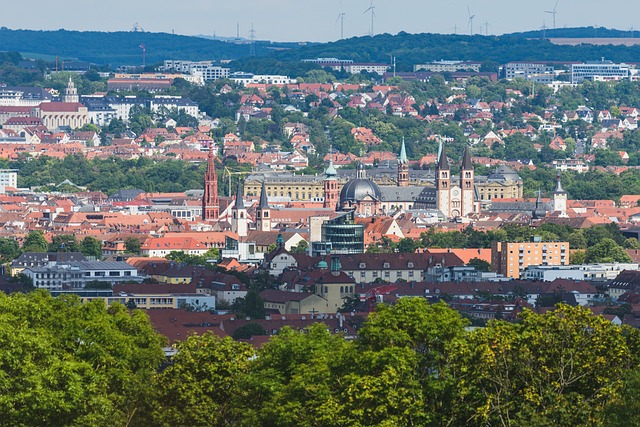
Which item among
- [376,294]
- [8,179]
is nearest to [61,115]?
[8,179]

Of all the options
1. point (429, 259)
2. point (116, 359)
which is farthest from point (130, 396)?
point (429, 259)

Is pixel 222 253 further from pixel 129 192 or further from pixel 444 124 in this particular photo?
pixel 444 124

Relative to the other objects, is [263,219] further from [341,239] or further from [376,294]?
[376,294]

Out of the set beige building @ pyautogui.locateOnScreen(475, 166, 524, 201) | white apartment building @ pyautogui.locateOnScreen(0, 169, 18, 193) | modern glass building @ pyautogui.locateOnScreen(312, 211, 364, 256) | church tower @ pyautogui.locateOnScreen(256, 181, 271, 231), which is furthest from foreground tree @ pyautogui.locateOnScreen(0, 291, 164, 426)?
white apartment building @ pyautogui.locateOnScreen(0, 169, 18, 193)

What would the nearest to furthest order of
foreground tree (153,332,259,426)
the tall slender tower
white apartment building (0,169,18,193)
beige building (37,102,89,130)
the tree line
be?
the tree line < foreground tree (153,332,259,426) < the tall slender tower < white apartment building (0,169,18,193) < beige building (37,102,89,130)

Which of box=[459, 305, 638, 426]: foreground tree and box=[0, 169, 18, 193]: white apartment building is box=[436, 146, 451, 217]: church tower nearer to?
box=[0, 169, 18, 193]: white apartment building
